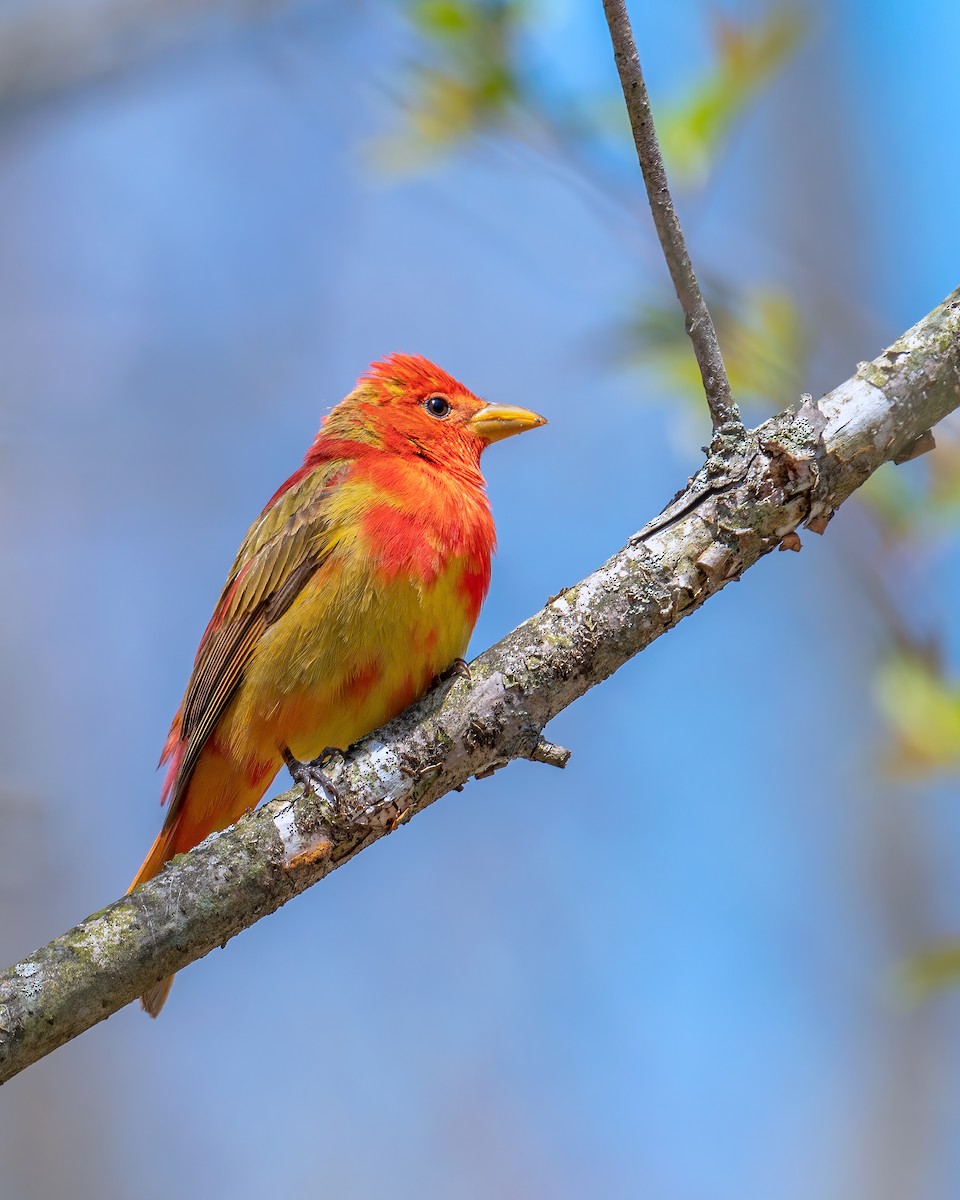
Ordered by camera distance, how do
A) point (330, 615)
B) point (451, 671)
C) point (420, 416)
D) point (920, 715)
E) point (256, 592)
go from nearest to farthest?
point (920, 715), point (451, 671), point (330, 615), point (256, 592), point (420, 416)

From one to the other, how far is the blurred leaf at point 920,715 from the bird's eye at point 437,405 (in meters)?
2.19

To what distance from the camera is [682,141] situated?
3.50 metres

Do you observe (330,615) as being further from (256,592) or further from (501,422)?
(501,422)

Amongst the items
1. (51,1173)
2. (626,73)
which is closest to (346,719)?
(626,73)

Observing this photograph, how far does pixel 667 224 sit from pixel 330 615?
1.52 metres

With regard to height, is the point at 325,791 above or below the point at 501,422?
below

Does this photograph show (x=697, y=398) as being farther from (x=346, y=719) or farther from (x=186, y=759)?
(x=186, y=759)

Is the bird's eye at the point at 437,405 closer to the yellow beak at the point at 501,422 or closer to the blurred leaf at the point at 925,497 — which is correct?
the yellow beak at the point at 501,422

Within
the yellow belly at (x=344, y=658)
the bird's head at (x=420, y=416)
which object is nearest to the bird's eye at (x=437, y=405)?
the bird's head at (x=420, y=416)

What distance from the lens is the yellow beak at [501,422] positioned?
4.70 metres

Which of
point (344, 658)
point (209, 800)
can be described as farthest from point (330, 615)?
point (209, 800)

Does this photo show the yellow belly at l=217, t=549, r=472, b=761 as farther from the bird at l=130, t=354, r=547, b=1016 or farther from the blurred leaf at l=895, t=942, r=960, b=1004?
the blurred leaf at l=895, t=942, r=960, b=1004

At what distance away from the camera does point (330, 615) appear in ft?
12.5

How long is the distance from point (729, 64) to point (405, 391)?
174 centimetres
